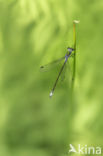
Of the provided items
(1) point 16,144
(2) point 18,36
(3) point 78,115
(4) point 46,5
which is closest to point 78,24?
(4) point 46,5

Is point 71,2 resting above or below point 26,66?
above

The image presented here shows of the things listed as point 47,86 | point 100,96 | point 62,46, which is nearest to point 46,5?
point 62,46

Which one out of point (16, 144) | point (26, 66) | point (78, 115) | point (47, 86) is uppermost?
point (26, 66)

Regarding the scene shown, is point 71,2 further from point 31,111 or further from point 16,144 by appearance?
point 16,144

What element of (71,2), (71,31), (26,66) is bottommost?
(26,66)

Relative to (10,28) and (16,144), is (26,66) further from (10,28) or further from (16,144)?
(16,144)

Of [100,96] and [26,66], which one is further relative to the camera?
[26,66]
